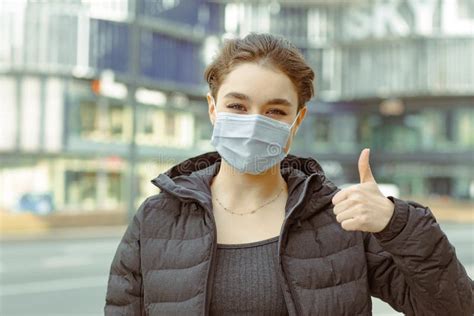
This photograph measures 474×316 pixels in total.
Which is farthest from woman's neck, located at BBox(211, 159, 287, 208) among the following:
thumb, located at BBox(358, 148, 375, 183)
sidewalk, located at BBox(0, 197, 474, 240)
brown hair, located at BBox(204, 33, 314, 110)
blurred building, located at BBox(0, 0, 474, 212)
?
sidewalk, located at BBox(0, 197, 474, 240)

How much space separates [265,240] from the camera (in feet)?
7.11

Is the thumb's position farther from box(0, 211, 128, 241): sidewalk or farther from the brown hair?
box(0, 211, 128, 241): sidewalk

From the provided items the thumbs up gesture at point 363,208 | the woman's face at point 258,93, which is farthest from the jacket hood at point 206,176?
the thumbs up gesture at point 363,208

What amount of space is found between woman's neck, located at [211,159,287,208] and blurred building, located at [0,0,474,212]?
18238 millimetres

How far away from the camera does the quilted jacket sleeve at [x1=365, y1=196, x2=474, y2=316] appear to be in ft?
6.17

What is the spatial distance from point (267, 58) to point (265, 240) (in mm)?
531

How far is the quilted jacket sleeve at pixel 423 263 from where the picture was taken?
188cm

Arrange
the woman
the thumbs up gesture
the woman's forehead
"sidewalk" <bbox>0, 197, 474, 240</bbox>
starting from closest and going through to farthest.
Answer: the thumbs up gesture < the woman < the woman's forehead < "sidewalk" <bbox>0, 197, 474, 240</bbox>

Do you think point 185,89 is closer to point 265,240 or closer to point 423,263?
point 265,240

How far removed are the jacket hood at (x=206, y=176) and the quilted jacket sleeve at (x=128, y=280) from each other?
123 mm

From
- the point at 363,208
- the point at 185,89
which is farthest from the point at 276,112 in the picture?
the point at 185,89

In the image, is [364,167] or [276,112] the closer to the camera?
[364,167]

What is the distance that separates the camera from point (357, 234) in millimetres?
2125

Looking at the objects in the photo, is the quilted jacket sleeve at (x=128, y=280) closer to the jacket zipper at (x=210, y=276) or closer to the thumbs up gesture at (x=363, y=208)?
the jacket zipper at (x=210, y=276)
